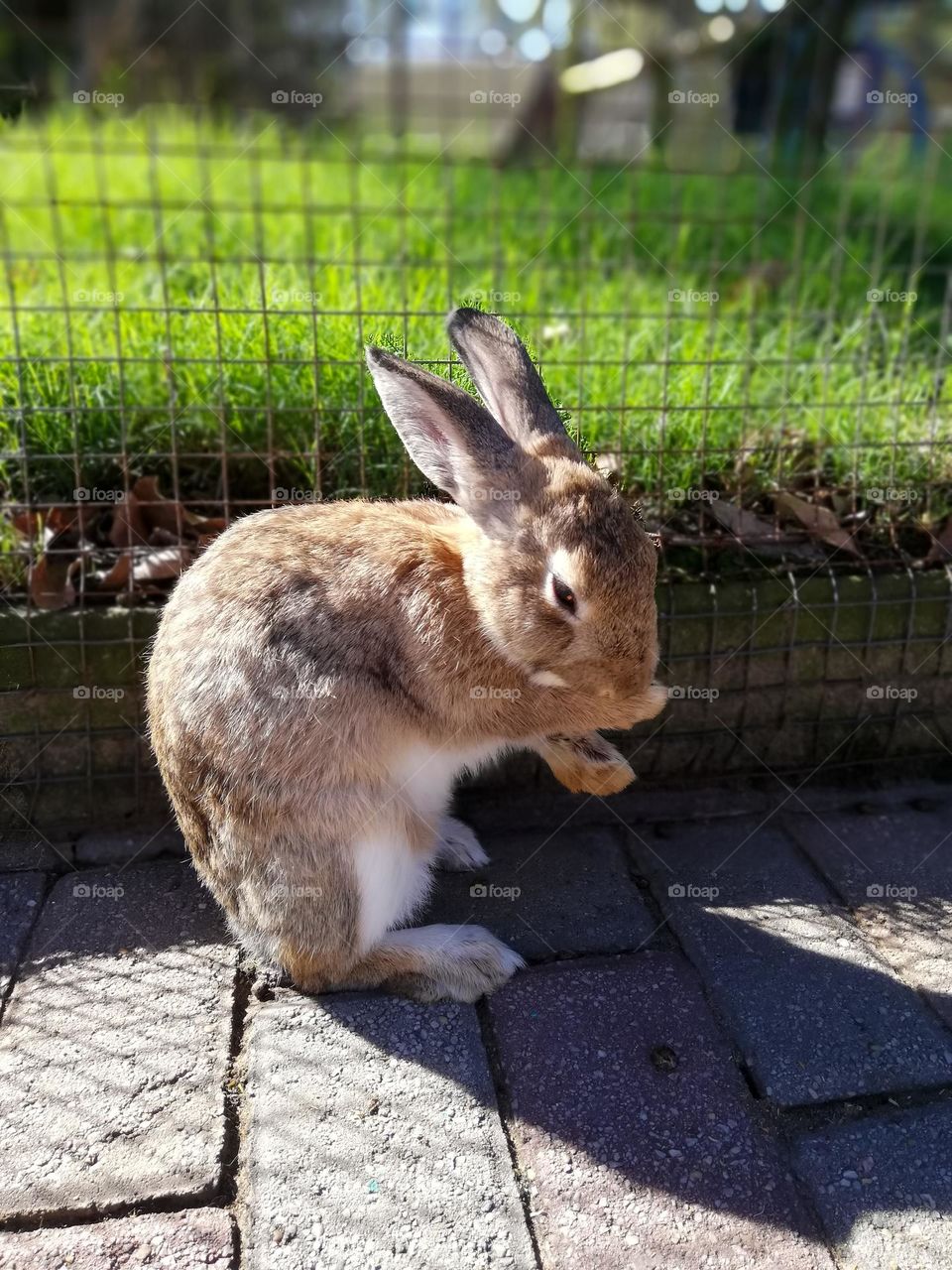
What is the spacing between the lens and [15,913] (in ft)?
10.6

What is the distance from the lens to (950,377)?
473 centimetres

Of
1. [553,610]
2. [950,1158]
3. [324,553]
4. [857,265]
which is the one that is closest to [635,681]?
[553,610]

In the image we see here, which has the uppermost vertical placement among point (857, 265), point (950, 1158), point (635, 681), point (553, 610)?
point (857, 265)

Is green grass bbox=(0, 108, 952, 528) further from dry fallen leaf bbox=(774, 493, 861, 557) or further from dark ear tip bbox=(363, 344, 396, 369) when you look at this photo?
dark ear tip bbox=(363, 344, 396, 369)

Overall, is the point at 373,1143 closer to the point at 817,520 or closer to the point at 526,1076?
the point at 526,1076

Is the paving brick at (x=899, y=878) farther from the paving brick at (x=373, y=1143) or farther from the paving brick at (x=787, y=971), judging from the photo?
the paving brick at (x=373, y=1143)

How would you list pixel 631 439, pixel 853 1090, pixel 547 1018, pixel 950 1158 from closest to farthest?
pixel 950 1158
pixel 853 1090
pixel 547 1018
pixel 631 439

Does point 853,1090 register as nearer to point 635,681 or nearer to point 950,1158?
point 950,1158

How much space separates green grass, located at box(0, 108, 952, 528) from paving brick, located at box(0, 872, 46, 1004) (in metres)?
1.18

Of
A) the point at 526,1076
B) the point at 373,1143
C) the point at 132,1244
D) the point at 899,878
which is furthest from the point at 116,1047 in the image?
the point at 899,878

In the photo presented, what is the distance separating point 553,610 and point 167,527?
65.6 inches

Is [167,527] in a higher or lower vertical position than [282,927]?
higher

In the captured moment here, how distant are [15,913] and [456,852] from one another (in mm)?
1259

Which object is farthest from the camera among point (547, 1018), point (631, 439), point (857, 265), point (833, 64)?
point (833, 64)
